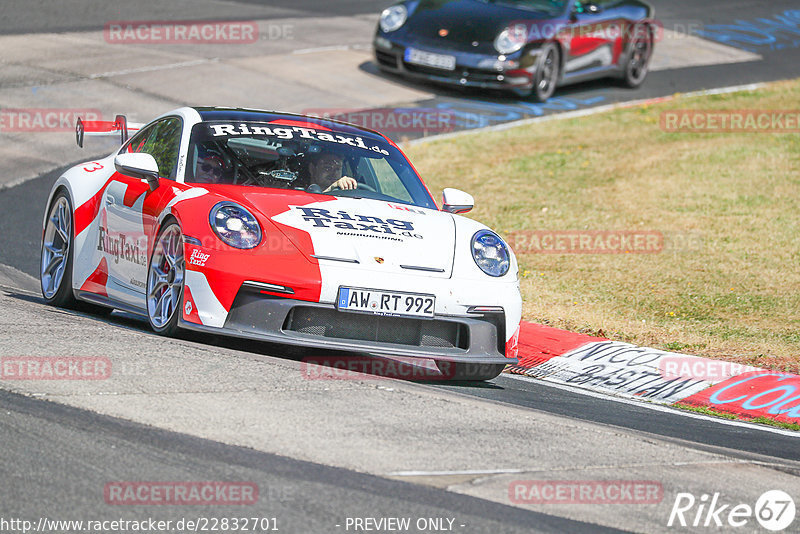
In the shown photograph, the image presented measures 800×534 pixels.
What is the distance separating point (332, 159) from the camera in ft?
24.4

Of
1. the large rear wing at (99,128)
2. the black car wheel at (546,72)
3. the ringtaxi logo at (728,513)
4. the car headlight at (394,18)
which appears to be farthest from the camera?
the car headlight at (394,18)

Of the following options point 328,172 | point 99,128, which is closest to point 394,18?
point 99,128

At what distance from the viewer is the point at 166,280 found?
6.48 m

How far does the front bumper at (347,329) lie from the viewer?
6055 millimetres

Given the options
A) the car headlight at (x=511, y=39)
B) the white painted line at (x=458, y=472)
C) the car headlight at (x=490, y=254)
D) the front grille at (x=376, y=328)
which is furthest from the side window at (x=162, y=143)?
the car headlight at (x=511, y=39)

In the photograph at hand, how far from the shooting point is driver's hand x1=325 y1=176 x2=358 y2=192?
7.31 meters

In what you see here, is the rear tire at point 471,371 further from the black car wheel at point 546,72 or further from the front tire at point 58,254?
the black car wheel at point 546,72

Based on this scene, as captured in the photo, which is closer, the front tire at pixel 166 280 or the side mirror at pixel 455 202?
the front tire at pixel 166 280

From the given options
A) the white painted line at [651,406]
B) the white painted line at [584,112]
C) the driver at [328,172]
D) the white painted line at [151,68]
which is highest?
the driver at [328,172]

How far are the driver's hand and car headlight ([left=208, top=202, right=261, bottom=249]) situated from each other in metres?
1.02

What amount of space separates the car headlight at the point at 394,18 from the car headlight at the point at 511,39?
1.43m

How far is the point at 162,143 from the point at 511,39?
9511mm

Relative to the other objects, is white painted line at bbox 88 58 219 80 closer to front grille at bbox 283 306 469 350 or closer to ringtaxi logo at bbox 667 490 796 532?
front grille at bbox 283 306 469 350

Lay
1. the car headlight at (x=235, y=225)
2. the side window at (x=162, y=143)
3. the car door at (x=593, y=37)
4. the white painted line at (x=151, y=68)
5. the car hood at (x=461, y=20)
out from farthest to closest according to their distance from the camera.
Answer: the car door at (x=593, y=37) → the car hood at (x=461, y=20) → the white painted line at (x=151, y=68) → the side window at (x=162, y=143) → the car headlight at (x=235, y=225)
